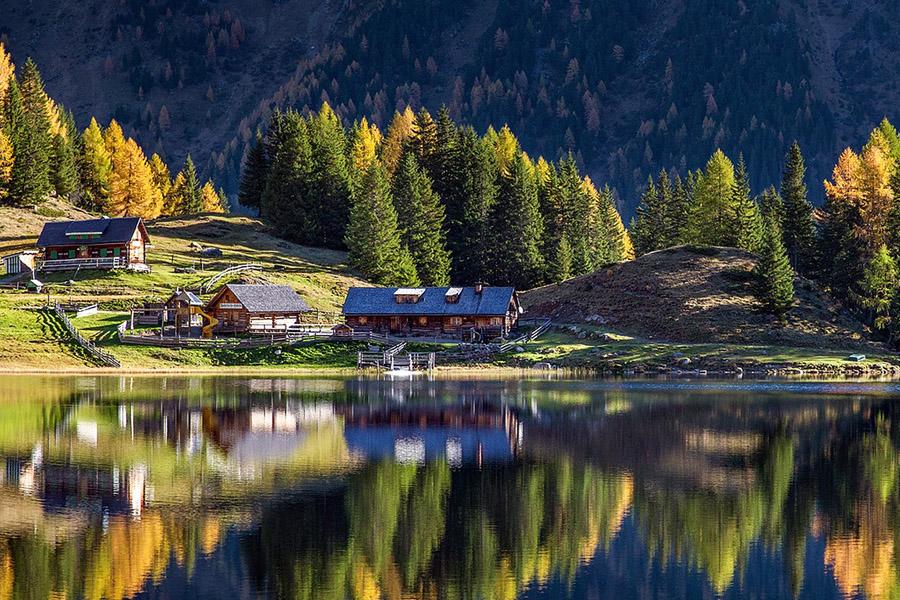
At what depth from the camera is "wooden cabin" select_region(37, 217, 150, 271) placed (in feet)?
428

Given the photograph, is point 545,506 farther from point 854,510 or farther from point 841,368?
point 841,368

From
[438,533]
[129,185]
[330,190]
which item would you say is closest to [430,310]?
[330,190]

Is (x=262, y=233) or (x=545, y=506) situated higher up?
(x=262, y=233)

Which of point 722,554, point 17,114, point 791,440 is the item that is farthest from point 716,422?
point 17,114

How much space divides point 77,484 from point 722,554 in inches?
881

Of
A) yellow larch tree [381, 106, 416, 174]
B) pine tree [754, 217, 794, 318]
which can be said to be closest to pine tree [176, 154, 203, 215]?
yellow larch tree [381, 106, 416, 174]

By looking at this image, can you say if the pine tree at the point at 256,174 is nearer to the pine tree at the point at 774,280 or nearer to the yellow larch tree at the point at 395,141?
the yellow larch tree at the point at 395,141

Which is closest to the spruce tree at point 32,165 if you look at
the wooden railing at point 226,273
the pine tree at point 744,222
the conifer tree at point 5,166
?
A: the conifer tree at point 5,166

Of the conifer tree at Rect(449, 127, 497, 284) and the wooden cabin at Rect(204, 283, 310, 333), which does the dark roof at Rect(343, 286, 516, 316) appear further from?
the conifer tree at Rect(449, 127, 497, 284)

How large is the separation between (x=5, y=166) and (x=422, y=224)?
4884 cm

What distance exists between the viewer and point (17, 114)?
155 meters

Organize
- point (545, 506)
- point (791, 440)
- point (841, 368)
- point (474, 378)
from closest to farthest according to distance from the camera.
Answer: point (545, 506)
point (791, 440)
point (474, 378)
point (841, 368)

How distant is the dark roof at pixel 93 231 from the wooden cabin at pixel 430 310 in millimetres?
25865

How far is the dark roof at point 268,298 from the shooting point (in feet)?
374
